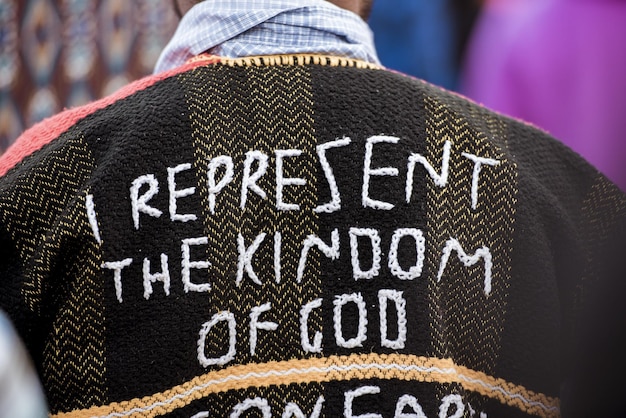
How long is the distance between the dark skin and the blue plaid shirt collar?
0.12ft

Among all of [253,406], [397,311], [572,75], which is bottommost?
[253,406]

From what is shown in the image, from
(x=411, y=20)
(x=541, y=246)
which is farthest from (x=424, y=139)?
(x=411, y=20)

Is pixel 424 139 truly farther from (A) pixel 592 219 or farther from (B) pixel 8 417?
(B) pixel 8 417

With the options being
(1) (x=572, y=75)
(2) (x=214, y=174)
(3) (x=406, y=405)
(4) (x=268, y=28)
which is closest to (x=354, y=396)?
(3) (x=406, y=405)

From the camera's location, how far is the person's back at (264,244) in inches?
33.2

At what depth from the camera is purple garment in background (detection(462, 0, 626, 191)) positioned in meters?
1.31

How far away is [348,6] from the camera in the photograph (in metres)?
0.96

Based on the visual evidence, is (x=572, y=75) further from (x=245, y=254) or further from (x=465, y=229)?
(x=245, y=254)

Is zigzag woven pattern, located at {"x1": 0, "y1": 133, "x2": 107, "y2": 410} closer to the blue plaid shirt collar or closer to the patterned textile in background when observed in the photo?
the blue plaid shirt collar

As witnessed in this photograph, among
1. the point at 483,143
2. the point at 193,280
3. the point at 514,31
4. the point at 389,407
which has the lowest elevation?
the point at 389,407

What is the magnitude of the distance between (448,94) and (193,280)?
370 mm

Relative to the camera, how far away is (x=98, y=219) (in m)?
0.83

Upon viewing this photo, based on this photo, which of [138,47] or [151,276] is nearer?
[151,276]

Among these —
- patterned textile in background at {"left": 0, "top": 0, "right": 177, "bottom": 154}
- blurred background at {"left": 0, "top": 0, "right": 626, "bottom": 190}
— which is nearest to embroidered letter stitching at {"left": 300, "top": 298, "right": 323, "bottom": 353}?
blurred background at {"left": 0, "top": 0, "right": 626, "bottom": 190}
